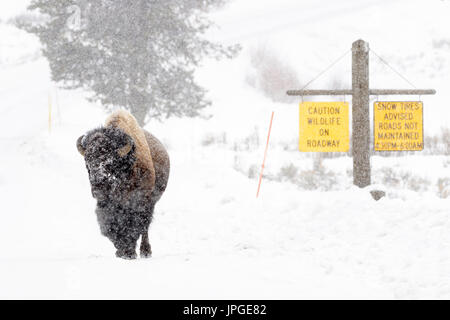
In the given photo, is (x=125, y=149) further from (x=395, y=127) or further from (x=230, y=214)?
(x=395, y=127)

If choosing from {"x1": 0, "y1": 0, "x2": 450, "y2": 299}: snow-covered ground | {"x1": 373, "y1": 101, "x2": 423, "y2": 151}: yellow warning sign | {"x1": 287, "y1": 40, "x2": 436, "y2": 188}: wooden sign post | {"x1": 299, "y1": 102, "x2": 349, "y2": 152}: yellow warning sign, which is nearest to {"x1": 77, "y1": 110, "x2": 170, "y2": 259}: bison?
{"x1": 0, "y1": 0, "x2": 450, "y2": 299}: snow-covered ground

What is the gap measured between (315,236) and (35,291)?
4.27m

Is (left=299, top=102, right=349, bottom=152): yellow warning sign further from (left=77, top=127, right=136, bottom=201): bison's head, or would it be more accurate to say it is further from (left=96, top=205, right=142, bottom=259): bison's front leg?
(left=77, top=127, right=136, bottom=201): bison's head

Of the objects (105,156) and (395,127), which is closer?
(105,156)

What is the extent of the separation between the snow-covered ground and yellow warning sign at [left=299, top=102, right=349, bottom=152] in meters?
0.85

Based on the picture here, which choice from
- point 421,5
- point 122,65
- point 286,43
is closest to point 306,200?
point 122,65

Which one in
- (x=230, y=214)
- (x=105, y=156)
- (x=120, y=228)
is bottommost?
(x=230, y=214)

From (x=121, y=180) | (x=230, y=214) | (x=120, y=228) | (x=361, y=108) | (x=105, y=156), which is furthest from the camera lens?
(x=230, y=214)

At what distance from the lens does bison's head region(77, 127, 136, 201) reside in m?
6.07

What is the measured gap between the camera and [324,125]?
914 centimetres

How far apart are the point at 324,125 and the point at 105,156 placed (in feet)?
13.9

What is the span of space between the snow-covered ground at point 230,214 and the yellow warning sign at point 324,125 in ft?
2.79

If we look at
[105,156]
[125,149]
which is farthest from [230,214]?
[105,156]
